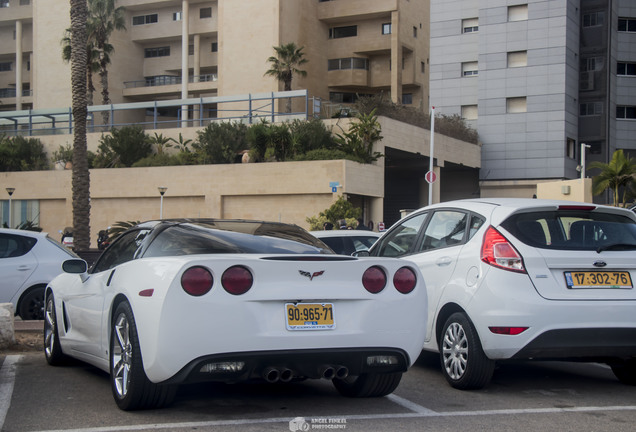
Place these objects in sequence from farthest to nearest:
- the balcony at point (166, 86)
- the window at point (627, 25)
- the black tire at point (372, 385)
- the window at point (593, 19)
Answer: the balcony at point (166, 86), the window at point (627, 25), the window at point (593, 19), the black tire at point (372, 385)

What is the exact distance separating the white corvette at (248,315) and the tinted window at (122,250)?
0.29 meters

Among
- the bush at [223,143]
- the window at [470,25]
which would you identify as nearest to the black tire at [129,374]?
the bush at [223,143]

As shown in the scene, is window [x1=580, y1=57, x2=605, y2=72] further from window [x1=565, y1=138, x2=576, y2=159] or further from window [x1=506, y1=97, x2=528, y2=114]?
window [x1=506, y1=97, x2=528, y2=114]

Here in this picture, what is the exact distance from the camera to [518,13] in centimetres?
4922

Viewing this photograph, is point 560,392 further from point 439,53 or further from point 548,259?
point 439,53

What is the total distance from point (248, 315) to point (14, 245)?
726 centimetres

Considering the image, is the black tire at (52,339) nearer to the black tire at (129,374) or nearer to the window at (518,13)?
the black tire at (129,374)

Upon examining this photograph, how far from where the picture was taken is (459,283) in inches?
274

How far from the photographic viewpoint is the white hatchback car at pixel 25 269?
36.6 ft

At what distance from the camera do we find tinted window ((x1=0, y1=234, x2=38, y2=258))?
11.3 m

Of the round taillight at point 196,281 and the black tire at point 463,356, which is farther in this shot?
the black tire at point 463,356

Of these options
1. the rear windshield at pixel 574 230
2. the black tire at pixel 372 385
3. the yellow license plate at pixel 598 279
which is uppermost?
the rear windshield at pixel 574 230

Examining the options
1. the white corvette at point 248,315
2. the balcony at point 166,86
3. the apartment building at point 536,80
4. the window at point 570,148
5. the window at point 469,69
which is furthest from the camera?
the balcony at point 166,86

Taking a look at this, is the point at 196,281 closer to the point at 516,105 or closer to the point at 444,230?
the point at 444,230
